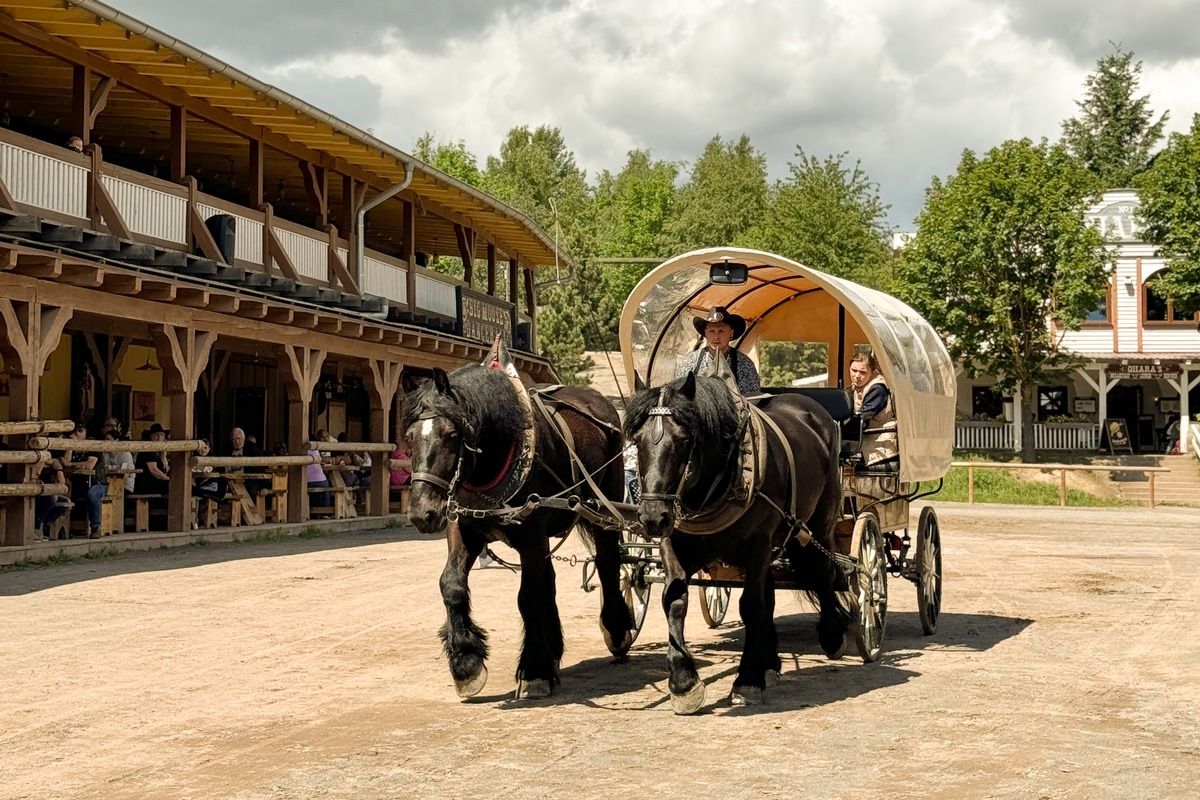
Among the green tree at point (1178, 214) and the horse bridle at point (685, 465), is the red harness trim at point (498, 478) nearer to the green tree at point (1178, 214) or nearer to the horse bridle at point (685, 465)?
the horse bridle at point (685, 465)

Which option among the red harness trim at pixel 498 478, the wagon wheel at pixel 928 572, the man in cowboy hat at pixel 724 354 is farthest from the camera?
the wagon wheel at pixel 928 572

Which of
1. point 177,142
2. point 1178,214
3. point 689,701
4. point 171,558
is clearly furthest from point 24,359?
point 1178,214

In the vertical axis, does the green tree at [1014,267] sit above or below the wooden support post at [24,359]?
above

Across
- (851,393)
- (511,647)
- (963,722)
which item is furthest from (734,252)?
(963,722)

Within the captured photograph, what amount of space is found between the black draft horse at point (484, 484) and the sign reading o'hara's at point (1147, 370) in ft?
132

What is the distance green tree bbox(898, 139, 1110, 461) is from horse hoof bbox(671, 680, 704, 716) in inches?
1383

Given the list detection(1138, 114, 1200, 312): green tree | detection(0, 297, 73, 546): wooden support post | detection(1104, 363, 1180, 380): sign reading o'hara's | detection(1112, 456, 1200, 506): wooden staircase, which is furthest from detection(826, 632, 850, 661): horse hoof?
detection(1104, 363, 1180, 380): sign reading o'hara's

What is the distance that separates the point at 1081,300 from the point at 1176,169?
552cm

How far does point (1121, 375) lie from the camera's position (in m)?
44.8

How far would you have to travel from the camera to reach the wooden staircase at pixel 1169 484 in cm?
3647

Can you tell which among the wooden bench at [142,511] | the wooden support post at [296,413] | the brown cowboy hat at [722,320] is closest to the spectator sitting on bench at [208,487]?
the wooden bench at [142,511]

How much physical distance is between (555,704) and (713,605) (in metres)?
3.60

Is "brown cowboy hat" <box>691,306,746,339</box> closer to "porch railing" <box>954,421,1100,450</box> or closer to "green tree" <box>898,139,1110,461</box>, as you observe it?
"green tree" <box>898,139,1110,461</box>

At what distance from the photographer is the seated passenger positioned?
980 cm
